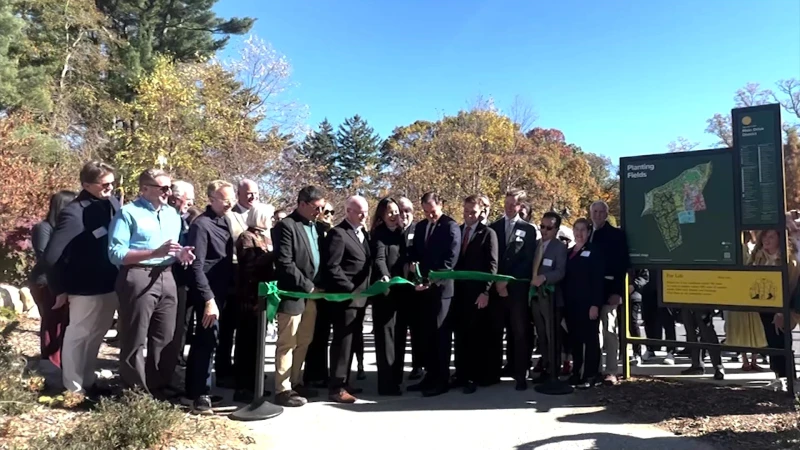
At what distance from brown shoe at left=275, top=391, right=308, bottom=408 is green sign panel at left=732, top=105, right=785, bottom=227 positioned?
4.94 metres

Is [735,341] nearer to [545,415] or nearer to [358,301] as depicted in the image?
[545,415]

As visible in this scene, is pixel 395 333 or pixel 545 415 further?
pixel 395 333

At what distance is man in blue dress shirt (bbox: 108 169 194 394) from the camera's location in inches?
195

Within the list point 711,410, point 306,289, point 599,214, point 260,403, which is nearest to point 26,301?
point 260,403

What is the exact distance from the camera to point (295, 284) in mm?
5711

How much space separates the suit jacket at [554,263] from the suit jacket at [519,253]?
164mm

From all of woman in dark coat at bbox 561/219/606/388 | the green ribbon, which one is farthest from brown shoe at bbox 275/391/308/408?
woman in dark coat at bbox 561/219/606/388

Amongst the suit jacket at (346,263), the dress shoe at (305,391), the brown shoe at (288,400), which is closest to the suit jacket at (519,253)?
the suit jacket at (346,263)

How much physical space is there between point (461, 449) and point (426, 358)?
197 cm

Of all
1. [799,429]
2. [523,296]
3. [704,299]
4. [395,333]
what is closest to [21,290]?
[395,333]

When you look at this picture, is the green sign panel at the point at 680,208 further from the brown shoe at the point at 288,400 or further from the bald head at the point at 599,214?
the brown shoe at the point at 288,400

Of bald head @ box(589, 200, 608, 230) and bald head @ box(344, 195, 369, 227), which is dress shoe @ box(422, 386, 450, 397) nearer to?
bald head @ box(344, 195, 369, 227)

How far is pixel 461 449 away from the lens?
4.76 meters

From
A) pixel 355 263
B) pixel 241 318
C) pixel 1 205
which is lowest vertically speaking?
pixel 241 318
